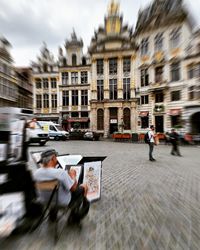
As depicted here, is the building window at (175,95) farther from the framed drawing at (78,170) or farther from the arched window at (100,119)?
the framed drawing at (78,170)

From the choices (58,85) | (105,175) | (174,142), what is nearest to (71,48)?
(58,85)

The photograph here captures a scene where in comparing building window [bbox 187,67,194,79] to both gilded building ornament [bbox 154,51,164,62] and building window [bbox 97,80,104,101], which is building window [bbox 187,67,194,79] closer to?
gilded building ornament [bbox 154,51,164,62]

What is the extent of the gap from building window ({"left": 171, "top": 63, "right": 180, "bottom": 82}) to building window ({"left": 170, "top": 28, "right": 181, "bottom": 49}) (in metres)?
2.68

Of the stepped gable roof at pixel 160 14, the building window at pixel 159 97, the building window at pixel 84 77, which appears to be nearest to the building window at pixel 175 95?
the building window at pixel 159 97

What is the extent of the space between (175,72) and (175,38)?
459 centimetres

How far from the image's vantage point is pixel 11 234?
3.22m

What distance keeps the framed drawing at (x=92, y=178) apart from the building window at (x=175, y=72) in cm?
2731

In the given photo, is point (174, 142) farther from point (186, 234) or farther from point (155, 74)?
point (155, 74)

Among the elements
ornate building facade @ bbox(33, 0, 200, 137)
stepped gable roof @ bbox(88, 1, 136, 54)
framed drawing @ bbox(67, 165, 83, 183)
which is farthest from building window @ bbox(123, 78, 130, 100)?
framed drawing @ bbox(67, 165, 83, 183)

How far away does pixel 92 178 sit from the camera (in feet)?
15.4

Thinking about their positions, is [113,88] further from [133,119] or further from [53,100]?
[53,100]

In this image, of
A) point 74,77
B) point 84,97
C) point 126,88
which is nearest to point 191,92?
point 126,88

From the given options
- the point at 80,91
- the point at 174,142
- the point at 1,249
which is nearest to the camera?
the point at 1,249

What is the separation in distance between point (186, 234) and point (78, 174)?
7.05 ft
